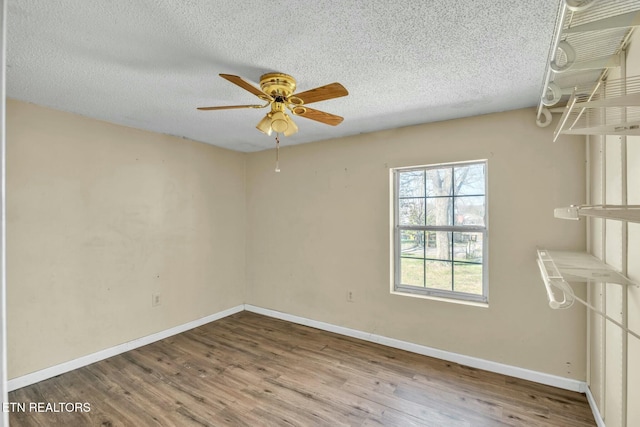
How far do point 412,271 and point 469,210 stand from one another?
844 millimetres

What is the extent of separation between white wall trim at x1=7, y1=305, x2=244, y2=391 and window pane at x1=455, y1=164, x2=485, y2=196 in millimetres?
3351

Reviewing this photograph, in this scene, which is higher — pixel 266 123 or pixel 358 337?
pixel 266 123

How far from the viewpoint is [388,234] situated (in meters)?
3.18

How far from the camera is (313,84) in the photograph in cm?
204

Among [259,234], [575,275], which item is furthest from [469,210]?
[259,234]

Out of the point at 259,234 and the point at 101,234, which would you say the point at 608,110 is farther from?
the point at 101,234

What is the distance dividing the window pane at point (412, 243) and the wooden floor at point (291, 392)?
3.29 feet

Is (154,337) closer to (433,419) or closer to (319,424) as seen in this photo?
(319,424)

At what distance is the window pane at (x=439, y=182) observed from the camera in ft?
9.61

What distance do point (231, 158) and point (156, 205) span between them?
1.23 meters

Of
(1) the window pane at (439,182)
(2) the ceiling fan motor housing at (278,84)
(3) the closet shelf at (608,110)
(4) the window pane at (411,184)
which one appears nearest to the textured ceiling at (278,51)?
(2) the ceiling fan motor housing at (278,84)

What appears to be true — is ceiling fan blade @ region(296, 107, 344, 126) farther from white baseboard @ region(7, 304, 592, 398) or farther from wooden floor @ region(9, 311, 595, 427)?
white baseboard @ region(7, 304, 592, 398)

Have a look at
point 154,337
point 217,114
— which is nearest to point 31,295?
point 154,337

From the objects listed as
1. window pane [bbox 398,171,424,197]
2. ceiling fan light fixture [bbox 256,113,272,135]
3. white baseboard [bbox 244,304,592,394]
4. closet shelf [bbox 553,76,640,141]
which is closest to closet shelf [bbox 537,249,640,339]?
closet shelf [bbox 553,76,640,141]
